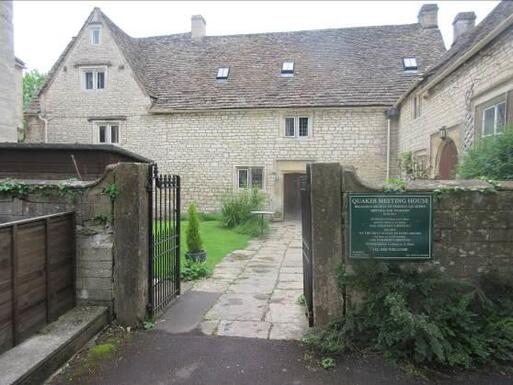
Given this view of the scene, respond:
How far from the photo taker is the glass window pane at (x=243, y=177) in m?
17.7

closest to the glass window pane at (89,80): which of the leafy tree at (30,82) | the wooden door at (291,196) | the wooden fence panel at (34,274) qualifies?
the wooden door at (291,196)

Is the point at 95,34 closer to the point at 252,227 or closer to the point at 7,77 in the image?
the point at 7,77

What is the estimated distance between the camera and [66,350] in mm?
3709

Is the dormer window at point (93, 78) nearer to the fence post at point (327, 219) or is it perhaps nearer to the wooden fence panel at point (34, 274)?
the wooden fence panel at point (34, 274)

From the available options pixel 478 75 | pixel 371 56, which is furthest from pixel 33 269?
pixel 371 56

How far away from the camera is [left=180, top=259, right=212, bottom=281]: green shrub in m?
6.88

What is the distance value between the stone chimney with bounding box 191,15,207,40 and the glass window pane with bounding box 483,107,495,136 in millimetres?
16062

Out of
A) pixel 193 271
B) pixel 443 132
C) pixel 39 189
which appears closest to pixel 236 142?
pixel 443 132

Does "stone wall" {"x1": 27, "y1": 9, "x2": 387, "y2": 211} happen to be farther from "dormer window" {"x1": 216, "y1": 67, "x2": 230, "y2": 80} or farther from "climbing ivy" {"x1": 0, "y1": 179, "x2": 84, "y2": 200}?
"climbing ivy" {"x1": 0, "y1": 179, "x2": 84, "y2": 200}

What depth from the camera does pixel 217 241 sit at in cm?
1116

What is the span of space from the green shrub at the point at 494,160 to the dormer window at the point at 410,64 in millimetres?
12760

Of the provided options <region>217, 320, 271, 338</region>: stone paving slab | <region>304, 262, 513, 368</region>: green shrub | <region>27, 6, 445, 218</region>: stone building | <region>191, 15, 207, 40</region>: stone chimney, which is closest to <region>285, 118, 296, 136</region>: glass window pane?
<region>27, 6, 445, 218</region>: stone building

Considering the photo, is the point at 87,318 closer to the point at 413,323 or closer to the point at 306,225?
the point at 306,225

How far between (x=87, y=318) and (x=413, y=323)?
11.0 ft
